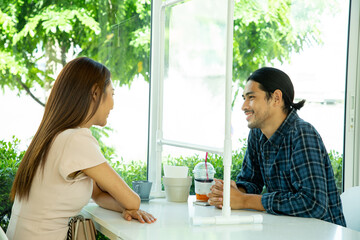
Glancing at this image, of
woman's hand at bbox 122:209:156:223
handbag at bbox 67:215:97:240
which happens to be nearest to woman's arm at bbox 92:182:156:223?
woman's hand at bbox 122:209:156:223

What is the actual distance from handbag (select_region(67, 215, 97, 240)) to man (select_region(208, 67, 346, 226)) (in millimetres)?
560

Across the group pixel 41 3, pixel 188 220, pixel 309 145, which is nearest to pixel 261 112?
pixel 309 145

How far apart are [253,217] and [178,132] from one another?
848 millimetres

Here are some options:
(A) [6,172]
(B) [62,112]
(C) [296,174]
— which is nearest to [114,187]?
(B) [62,112]

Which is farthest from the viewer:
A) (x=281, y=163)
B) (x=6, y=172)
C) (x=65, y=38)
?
(x=65, y=38)

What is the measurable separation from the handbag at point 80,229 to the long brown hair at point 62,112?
0.19 meters

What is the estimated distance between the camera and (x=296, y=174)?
1899 millimetres

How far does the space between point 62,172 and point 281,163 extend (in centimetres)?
90

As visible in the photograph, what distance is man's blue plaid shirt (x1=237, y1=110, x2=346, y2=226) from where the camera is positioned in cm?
185

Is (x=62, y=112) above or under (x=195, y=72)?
under

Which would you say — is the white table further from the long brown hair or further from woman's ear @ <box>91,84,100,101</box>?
woman's ear @ <box>91,84,100,101</box>

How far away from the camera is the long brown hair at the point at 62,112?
5.57 feet

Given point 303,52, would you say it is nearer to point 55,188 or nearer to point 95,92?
point 95,92

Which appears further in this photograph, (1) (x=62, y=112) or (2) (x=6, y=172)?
(2) (x=6, y=172)
